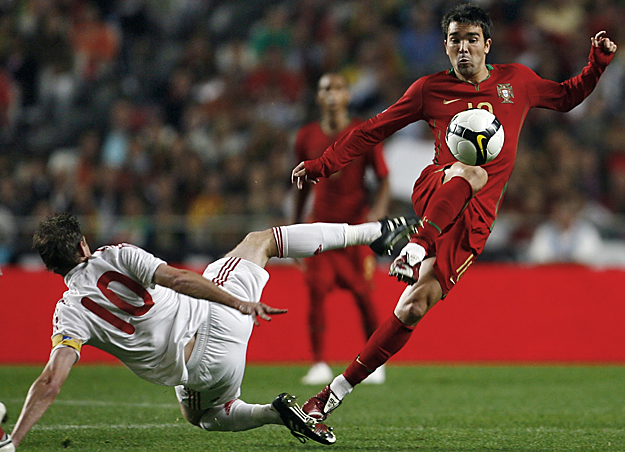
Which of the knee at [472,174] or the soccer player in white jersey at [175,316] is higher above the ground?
the knee at [472,174]

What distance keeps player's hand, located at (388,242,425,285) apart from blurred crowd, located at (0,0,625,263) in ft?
17.7

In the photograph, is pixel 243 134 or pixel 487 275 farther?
pixel 243 134

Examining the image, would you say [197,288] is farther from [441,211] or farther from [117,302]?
[441,211]

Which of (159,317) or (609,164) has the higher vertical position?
(609,164)

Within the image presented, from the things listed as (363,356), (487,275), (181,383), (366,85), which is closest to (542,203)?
(487,275)

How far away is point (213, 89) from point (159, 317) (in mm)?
8921

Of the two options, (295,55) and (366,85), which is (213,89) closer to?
(295,55)

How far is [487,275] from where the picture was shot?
8914mm

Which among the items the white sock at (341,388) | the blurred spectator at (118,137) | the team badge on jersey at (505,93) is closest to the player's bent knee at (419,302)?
the white sock at (341,388)

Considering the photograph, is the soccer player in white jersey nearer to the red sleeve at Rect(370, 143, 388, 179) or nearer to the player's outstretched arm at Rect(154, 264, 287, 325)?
the player's outstretched arm at Rect(154, 264, 287, 325)

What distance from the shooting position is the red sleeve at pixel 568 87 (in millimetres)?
4688

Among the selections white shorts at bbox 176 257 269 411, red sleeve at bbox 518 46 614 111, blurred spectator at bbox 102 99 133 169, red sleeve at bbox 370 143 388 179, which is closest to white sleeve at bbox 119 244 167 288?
white shorts at bbox 176 257 269 411

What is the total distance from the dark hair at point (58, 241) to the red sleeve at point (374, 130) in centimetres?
152

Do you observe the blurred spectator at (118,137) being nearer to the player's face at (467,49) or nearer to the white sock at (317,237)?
the white sock at (317,237)
